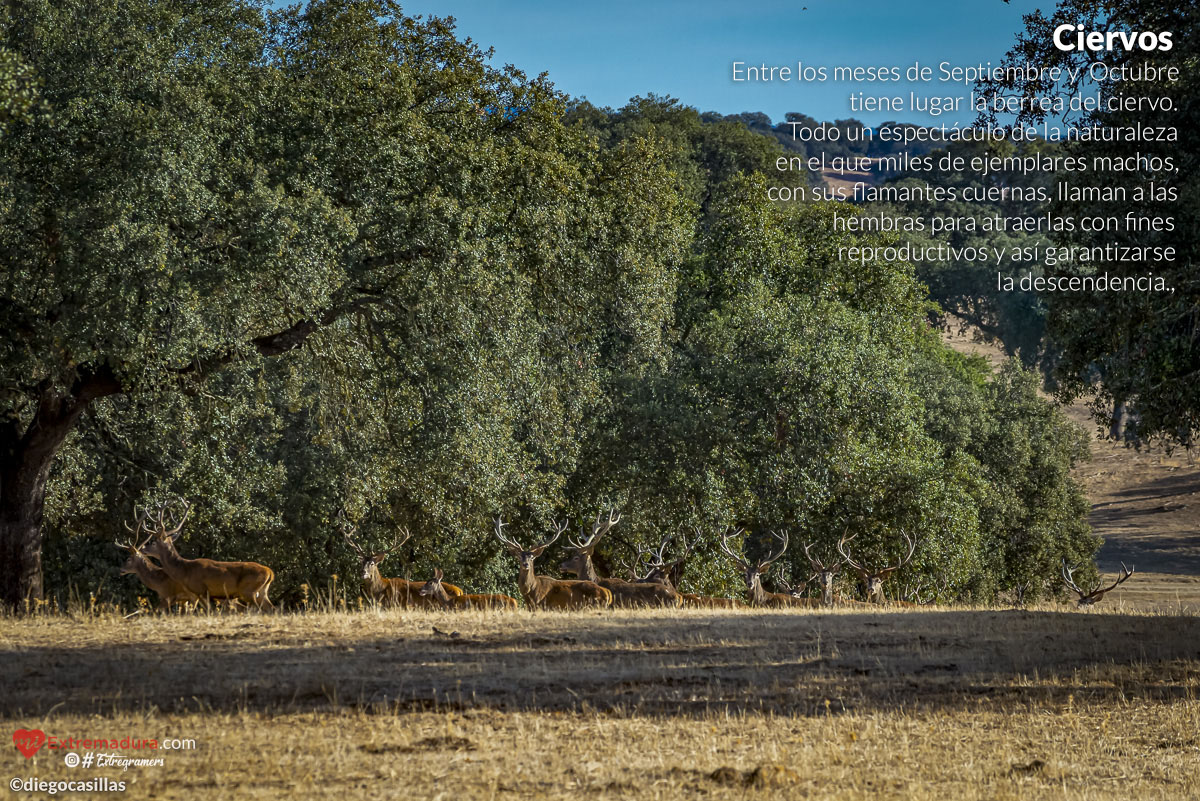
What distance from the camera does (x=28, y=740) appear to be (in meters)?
7.33

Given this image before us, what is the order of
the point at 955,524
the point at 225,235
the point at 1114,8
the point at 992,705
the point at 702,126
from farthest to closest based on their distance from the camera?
the point at 702,126, the point at 955,524, the point at 225,235, the point at 1114,8, the point at 992,705

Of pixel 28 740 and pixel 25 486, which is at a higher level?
pixel 25 486

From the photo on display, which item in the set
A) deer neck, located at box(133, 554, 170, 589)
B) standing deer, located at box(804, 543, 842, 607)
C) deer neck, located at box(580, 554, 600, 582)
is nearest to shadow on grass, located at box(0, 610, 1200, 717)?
deer neck, located at box(133, 554, 170, 589)

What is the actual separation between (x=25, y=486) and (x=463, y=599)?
21.9ft

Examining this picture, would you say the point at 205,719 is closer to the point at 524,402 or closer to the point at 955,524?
the point at 524,402

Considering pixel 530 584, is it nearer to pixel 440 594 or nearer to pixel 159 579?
pixel 440 594

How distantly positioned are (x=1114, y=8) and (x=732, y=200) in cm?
2039

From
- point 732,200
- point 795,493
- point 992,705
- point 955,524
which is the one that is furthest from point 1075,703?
point 732,200

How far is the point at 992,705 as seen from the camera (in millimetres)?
9633

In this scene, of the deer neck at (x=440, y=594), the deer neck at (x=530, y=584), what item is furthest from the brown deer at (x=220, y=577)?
the deer neck at (x=530, y=584)

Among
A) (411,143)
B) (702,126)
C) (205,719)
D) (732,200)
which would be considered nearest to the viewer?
(205,719)

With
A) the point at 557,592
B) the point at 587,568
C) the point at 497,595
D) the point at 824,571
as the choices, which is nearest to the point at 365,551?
the point at 587,568

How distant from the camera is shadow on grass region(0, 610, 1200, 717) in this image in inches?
361

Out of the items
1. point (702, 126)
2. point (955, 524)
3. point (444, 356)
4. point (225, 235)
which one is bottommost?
point (955, 524)
